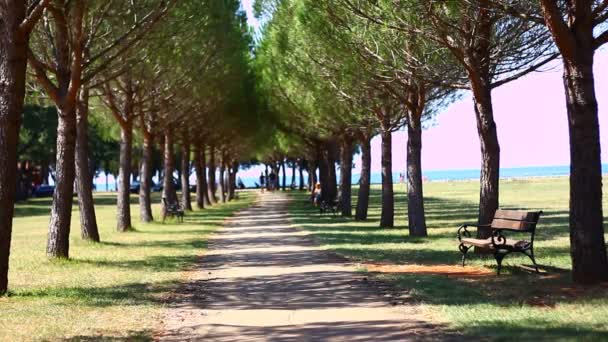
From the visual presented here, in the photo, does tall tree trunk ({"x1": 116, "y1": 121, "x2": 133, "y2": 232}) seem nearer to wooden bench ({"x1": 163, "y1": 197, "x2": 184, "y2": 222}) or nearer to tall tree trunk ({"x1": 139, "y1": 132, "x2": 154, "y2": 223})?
tall tree trunk ({"x1": 139, "y1": 132, "x2": 154, "y2": 223})

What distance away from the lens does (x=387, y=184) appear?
25.9 m

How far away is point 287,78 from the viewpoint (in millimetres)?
29031

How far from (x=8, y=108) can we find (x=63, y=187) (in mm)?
5537

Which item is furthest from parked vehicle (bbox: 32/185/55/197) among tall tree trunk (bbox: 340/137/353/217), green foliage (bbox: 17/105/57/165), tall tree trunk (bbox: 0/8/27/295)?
tall tree trunk (bbox: 0/8/27/295)

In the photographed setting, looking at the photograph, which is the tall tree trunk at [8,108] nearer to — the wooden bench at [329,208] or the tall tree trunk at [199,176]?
the wooden bench at [329,208]

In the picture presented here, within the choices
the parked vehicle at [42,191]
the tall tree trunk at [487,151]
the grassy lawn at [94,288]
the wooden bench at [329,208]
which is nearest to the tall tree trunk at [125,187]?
the grassy lawn at [94,288]

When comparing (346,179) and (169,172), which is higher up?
(169,172)

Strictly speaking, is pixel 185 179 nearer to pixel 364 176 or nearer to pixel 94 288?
pixel 364 176

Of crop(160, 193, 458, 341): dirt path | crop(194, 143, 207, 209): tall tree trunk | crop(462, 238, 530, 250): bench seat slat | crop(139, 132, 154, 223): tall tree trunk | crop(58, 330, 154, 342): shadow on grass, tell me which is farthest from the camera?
crop(194, 143, 207, 209): tall tree trunk

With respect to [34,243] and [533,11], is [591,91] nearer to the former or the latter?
[533,11]

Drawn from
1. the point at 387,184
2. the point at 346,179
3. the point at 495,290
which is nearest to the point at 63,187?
the point at 495,290

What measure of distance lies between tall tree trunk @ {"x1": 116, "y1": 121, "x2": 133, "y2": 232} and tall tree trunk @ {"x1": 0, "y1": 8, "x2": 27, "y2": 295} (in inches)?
583

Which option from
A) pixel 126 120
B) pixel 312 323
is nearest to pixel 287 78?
pixel 126 120

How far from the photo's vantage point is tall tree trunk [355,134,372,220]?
98.0 feet
